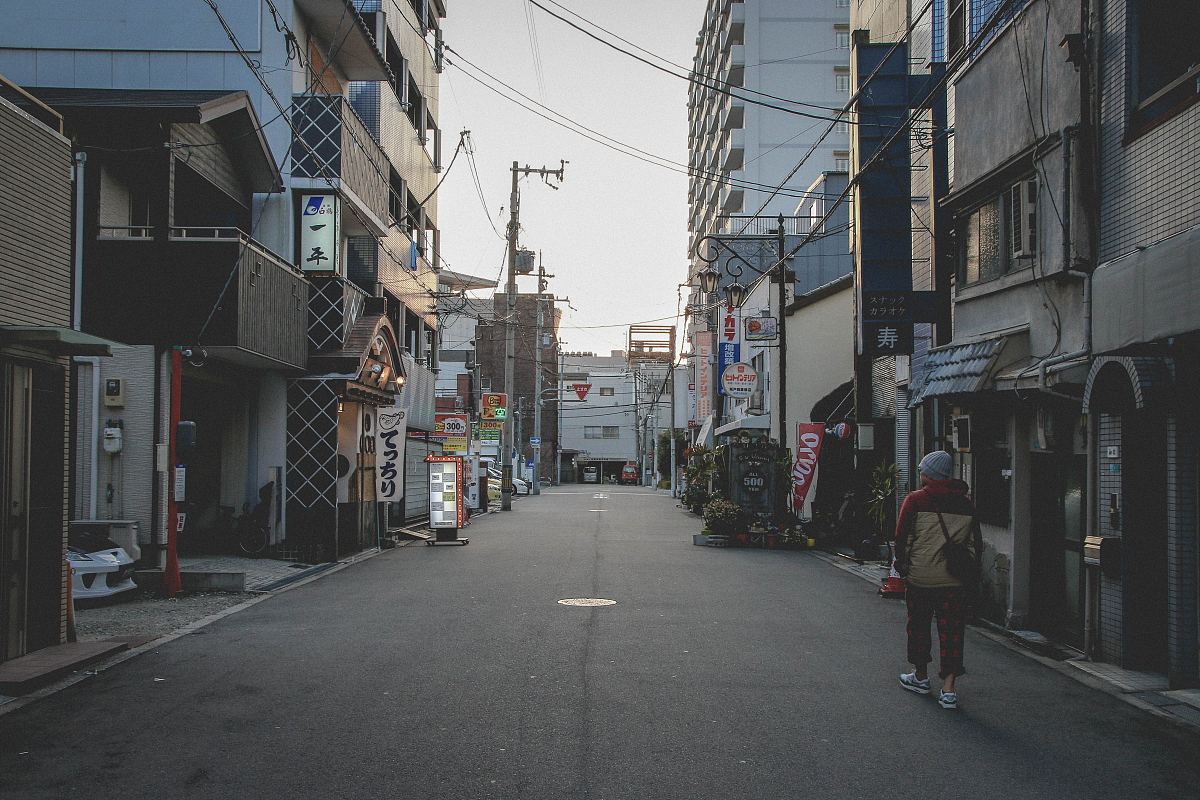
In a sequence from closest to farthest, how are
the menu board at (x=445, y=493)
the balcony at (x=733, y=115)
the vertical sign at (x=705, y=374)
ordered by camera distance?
the menu board at (x=445, y=493) < the vertical sign at (x=705, y=374) < the balcony at (x=733, y=115)

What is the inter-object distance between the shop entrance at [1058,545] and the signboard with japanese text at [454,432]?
26002 mm

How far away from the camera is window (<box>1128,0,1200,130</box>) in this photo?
8.75 metres

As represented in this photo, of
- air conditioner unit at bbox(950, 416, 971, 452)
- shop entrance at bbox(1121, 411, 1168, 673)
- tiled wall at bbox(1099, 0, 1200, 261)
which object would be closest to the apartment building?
air conditioner unit at bbox(950, 416, 971, 452)

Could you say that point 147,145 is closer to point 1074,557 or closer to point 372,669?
point 372,669

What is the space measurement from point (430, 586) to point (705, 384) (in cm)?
2890

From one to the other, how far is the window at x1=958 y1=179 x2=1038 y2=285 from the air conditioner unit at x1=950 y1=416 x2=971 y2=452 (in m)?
1.85

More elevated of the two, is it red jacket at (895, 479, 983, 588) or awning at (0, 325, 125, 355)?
awning at (0, 325, 125, 355)

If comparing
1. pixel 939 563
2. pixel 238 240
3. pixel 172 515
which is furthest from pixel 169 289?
pixel 939 563

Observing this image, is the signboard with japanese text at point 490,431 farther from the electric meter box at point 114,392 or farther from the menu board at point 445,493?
the electric meter box at point 114,392

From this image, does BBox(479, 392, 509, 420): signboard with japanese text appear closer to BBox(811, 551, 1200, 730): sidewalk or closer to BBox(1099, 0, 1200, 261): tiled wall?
BBox(811, 551, 1200, 730): sidewalk

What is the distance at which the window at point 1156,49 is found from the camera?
875cm

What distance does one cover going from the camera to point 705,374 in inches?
1662

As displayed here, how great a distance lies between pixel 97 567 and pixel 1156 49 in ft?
42.8

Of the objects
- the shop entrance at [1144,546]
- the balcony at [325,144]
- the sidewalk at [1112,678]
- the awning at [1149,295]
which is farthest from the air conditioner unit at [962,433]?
the balcony at [325,144]
